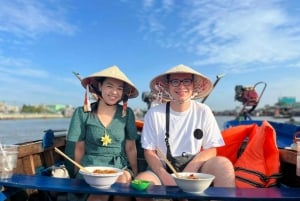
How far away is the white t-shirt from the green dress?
238 millimetres

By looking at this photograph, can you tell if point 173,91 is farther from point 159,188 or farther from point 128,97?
point 159,188

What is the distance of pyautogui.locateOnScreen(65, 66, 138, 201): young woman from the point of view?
118 inches

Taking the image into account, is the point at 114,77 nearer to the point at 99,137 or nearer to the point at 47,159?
the point at 99,137

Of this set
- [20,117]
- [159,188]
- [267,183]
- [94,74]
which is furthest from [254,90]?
[20,117]

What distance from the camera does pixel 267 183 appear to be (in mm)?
2939

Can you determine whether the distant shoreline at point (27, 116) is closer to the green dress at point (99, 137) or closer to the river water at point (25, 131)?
the river water at point (25, 131)

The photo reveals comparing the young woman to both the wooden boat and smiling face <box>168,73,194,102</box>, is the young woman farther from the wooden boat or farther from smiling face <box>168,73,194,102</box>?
the wooden boat

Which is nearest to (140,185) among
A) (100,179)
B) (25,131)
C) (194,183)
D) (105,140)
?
(100,179)

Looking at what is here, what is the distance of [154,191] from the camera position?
216 cm

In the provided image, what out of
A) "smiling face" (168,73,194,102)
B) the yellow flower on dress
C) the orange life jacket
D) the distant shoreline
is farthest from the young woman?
the distant shoreline

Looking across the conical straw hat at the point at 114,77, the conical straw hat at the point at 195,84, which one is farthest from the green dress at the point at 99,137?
the conical straw hat at the point at 195,84

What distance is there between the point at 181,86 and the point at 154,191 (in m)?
1.13

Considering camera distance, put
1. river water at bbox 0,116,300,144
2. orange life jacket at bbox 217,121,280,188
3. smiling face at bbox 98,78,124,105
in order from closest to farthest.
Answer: orange life jacket at bbox 217,121,280,188 < smiling face at bbox 98,78,124,105 < river water at bbox 0,116,300,144

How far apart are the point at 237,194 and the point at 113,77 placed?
4.99 feet
